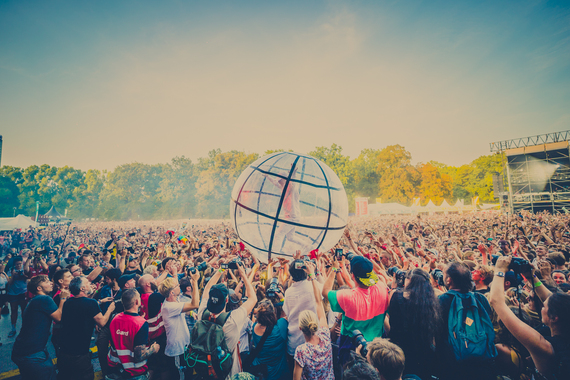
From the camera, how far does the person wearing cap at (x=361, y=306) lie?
293cm

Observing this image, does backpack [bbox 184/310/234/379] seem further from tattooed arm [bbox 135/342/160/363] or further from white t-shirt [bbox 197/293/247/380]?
tattooed arm [bbox 135/342/160/363]

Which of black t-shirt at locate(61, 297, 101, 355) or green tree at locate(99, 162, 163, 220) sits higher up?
green tree at locate(99, 162, 163, 220)

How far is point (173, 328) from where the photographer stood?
3.72 meters

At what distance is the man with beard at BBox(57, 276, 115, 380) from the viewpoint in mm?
3484

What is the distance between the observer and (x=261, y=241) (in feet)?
17.4

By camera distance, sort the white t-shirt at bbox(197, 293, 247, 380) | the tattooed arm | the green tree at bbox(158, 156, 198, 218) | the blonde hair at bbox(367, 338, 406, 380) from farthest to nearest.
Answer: the green tree at bbox(158, 156, 198, 218) < the tattooed arm < the white t-shirt at bbox(197, 293, 247, 380) < the blonde hair at bbox(367, 338, 406, 380)

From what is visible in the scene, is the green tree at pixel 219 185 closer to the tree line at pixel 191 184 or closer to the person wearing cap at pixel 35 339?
the tree line at pixel 191 184

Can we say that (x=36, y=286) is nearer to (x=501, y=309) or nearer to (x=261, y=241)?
(x=261, y=241)

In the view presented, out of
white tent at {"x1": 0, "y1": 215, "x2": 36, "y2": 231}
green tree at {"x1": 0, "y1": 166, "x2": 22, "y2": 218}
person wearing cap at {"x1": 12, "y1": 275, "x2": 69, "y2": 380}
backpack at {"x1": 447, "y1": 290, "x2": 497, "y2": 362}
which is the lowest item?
person wearing cap at {"x1": 12, "y1": 275, "x2": 69, "y2": 380}

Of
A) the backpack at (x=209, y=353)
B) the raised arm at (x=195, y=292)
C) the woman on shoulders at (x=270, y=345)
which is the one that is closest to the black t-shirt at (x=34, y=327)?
the raised arm at (x=195, y=292)

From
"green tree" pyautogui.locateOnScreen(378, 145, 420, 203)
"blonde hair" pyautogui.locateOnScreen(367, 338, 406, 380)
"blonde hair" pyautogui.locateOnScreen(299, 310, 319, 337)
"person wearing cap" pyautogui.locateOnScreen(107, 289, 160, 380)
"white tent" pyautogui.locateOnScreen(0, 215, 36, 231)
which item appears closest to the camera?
"blonde hair" pyautogui.locateOnScreen(367, 338, 406, 380)

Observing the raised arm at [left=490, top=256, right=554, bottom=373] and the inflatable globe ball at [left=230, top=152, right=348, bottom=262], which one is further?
the inflatable globe ball at [left=230, top=152, right=348, bottom=262]

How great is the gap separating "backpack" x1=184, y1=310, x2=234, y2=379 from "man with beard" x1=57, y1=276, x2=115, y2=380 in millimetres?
1831

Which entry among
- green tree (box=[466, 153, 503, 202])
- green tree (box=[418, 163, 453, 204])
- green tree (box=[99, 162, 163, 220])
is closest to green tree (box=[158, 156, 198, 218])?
green tree (box=[99, 162, 163, 220])
